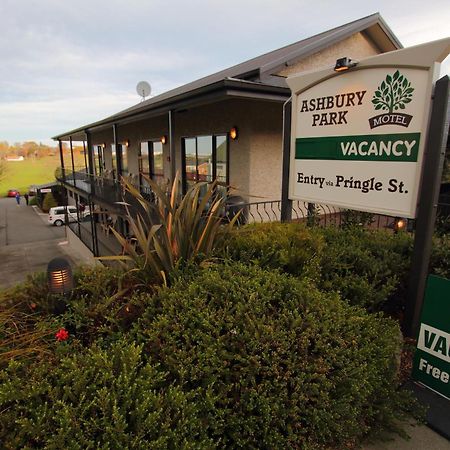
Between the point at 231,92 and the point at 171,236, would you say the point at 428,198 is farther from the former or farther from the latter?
the point at 231,92

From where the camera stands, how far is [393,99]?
3121mm

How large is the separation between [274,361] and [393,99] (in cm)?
274

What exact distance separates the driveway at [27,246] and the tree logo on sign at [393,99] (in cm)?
1481

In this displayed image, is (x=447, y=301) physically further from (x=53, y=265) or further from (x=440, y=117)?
(x=53, y=265)

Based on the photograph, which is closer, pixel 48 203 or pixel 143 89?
pixel 143 89

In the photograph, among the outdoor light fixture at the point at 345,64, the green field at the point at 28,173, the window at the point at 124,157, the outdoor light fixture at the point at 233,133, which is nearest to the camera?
the outdoor light fixture at the point at 345,64

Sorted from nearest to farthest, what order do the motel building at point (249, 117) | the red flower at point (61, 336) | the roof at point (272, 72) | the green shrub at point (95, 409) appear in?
the green shrub at point (95, 409) → the red flower at point (61, 336) → the roof at point (272, 72) → the motel building at point (249, 117)

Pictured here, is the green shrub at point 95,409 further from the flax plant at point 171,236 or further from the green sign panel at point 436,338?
the green sign panel at point 436,338

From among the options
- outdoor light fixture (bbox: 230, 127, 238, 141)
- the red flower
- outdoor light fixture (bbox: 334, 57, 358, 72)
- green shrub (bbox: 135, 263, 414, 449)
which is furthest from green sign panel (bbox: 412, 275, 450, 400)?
outdoor light fixture (bbox: 230, 127, 238, 141)

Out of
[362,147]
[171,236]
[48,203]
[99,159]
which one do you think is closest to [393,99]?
[362,147]

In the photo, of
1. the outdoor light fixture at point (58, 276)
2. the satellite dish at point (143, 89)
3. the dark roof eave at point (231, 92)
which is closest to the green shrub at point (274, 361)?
the outdoor light fixture at point (58, 276)

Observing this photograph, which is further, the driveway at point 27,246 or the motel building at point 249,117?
the driveway at point 27,246

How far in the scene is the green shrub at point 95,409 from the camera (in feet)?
4.70

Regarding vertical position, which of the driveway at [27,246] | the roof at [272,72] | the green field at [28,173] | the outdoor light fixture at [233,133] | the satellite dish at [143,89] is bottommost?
the driveway at [27,246]
